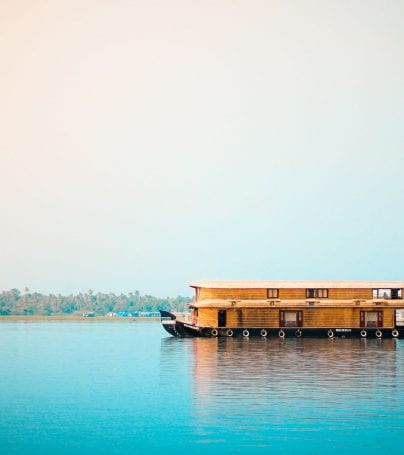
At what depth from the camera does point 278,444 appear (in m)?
30.3

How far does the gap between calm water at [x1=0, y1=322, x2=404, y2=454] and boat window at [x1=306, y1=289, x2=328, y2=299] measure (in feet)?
39.9

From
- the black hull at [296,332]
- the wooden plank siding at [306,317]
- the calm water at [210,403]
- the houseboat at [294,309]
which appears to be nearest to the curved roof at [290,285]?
the houseboat at [294,309]

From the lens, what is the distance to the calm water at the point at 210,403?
102 feet

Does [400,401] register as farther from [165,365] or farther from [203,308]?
[203,308]

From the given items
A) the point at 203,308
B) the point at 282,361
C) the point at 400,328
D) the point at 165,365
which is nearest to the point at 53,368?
the point at 165,365

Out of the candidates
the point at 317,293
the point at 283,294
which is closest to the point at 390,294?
the point at 317,293

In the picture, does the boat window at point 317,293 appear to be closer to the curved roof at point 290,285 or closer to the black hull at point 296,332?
the curved roof at point 290,285

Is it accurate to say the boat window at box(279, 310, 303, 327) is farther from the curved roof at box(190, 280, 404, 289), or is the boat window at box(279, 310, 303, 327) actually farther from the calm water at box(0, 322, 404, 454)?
the calm water at box(0, 322, 404, 454)

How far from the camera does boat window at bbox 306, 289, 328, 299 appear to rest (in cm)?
7469

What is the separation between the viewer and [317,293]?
74750 mm

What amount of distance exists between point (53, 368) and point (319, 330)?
28.0 m

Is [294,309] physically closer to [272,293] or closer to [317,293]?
[272,293]

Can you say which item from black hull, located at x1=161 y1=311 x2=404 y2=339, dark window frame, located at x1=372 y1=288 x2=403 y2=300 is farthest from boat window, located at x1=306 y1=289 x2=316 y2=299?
dark window frame, located at x1=372 y1=288 x2=403 y2=300

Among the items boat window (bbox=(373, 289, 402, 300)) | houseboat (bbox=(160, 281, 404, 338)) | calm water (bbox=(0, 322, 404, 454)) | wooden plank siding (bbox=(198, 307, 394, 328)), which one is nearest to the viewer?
calm water (bbox=(0, 322, 404, 454))
